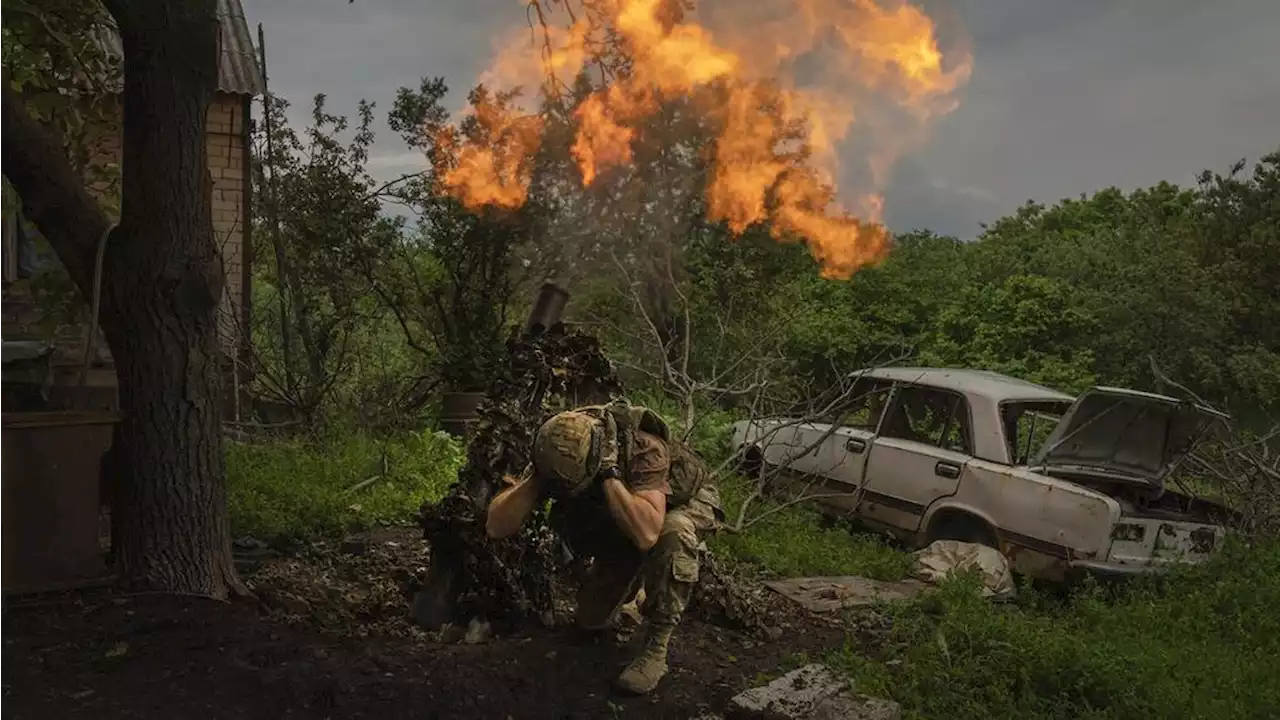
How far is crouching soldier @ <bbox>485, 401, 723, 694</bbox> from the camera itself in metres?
4.04

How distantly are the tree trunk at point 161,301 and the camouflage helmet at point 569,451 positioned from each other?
1.69 m

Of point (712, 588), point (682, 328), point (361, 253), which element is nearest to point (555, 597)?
point (712, 588)

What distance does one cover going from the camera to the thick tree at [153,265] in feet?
14.2

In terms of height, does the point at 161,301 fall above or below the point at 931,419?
above

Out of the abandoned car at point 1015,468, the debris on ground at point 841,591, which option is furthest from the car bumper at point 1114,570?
the debris on ground at point 841,591

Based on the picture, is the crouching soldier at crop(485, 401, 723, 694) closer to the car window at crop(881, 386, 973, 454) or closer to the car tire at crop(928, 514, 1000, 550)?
the car tire at crop(928, 514, 1000, 550)

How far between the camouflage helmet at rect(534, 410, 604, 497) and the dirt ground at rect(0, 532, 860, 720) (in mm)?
827

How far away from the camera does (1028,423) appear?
7617mm

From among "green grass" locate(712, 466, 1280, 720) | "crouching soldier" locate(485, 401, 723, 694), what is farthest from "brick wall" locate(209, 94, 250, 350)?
"crouching soldier" locate(485, 401, 723, 694)

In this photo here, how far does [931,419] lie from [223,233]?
7497 millimetres

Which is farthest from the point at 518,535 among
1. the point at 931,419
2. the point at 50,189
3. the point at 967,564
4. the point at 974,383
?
the point at 974,383

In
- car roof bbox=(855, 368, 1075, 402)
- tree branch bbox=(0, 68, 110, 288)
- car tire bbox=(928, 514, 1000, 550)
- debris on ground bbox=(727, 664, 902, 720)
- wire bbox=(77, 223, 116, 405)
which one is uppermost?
tree branch bbox=(0, 68, 110, 288)

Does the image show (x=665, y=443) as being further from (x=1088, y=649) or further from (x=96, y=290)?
(x=96, y=290)

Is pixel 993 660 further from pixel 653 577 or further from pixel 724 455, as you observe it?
pixel 724 455
